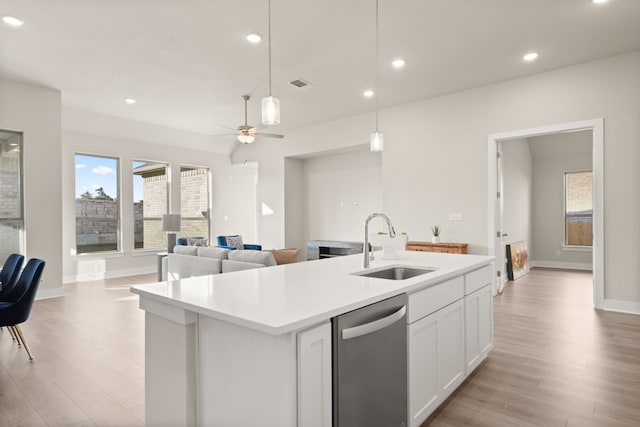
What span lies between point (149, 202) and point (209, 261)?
4.13 metres

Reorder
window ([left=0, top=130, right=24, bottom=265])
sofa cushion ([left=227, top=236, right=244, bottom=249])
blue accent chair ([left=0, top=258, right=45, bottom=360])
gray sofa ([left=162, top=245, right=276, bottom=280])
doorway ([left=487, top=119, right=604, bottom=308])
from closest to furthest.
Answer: blue accent chair ([left=0, top=258, right=45, bottom=360]) → gray sofa ([left=162, top=245, right=276, bottom=280]) → doorway ([left=487, top=119, right=604, bottom=308]) → window ([left=0, top=130, right=24, bottom=265]) → sofa cushion ([left=227, top=236, right=244, bottom=249])

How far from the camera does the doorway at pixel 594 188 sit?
445 centimetres

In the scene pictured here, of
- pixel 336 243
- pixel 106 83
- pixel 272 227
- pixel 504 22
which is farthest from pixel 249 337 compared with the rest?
pixel 272 227

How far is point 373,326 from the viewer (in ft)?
4.97

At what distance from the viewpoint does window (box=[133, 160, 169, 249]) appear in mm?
7820

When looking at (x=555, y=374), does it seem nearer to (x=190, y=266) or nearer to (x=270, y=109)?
(x=270, y=109)

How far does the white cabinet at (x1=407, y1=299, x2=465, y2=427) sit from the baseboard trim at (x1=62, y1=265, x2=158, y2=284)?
277 inches

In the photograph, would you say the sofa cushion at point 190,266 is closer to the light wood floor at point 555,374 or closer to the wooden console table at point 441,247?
the wooden console table at point 441,247

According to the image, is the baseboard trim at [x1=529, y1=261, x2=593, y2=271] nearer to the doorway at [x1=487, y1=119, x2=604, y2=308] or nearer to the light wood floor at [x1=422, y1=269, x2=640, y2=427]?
the doorway at [x1=487, y1=119, x2=604, y2=308]

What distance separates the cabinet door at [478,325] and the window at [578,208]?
644cm

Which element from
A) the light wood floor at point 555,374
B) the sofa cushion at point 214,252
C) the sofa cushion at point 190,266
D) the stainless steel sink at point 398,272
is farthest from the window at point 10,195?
the light wood floor at point 555,374

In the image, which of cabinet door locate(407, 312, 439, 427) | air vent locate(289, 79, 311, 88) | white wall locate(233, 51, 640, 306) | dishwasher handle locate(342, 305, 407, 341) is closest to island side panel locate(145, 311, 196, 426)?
dishwasher handle locate(342, 305, 407, 341)

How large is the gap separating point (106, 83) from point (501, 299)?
6.45 m

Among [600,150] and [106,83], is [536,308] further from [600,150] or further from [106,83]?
[106,83]
